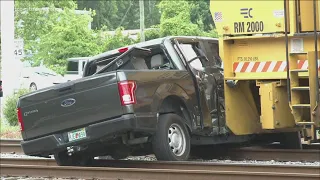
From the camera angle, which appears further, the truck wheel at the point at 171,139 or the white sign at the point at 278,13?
the truck wheel at the point at 171,139

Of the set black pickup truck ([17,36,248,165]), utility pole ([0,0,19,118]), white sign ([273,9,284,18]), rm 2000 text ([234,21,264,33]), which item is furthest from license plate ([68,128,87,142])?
utility pole ([0,0,19,118])

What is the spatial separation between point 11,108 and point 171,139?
10602 millimetres

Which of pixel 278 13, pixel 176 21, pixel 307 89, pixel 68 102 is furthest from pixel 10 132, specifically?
pixel 176 21

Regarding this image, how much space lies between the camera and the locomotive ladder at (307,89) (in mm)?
9461

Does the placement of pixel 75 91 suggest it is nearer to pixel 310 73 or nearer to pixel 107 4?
pixel 310 73

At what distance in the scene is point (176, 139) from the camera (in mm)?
10883

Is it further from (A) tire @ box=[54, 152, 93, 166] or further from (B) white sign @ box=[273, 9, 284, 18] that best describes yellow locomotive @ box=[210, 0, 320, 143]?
(A) tire @ box=[54, 152, 93, 166]

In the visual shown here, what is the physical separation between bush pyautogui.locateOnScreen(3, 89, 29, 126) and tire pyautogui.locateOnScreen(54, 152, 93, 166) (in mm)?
9019

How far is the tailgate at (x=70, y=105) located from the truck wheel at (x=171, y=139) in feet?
2.78

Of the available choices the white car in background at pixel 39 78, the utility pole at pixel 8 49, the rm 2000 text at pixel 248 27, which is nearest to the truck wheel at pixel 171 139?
the rm 2000 text at pixel 248 27

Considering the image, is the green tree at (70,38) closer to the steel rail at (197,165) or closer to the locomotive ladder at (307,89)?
the steel rail at (197,165)

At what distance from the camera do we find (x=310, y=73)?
9.52 metres

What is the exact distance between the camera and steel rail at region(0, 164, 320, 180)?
8.75m

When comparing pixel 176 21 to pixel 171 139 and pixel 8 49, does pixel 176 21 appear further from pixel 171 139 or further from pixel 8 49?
pixel 171 139
